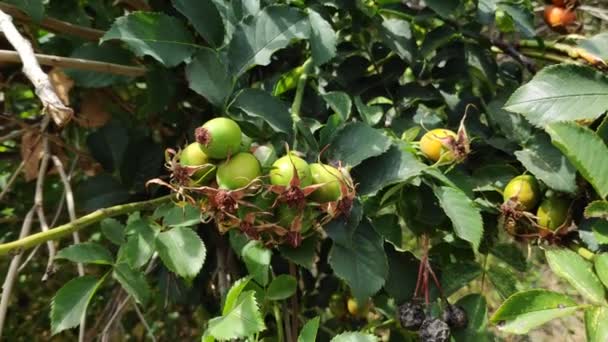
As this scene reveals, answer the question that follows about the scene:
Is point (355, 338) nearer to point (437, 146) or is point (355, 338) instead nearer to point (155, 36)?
point (437, 146)

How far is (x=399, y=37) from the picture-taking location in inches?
44.2

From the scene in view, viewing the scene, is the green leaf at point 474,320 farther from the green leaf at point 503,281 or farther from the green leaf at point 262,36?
the green leaf at point 262,36

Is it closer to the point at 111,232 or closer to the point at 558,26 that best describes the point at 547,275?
the point at 558,26

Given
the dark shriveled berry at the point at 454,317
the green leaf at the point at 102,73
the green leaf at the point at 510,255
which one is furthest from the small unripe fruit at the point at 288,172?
the green leaf at the point at 102,73

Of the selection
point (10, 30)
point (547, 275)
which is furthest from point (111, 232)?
point (547, 275)

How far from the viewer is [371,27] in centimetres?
115

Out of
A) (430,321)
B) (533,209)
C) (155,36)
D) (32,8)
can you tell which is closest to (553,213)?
(533,209)

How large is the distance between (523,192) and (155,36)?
61 centimetres

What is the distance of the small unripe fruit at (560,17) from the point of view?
125 centimetres

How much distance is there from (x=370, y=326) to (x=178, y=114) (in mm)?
630

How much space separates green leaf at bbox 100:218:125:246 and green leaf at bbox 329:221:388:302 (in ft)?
1.20

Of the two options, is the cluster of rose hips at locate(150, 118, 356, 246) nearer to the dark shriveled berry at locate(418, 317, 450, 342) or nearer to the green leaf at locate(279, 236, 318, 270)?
the green leaf at locate(279, 236, 318, 270)

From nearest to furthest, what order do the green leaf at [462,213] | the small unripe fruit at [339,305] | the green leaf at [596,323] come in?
the green leaf at [596,323] < the green leaf at [462,213] < the small unripe fruit at [339,305]

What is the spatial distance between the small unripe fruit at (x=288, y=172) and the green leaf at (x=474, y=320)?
368 millimetres
